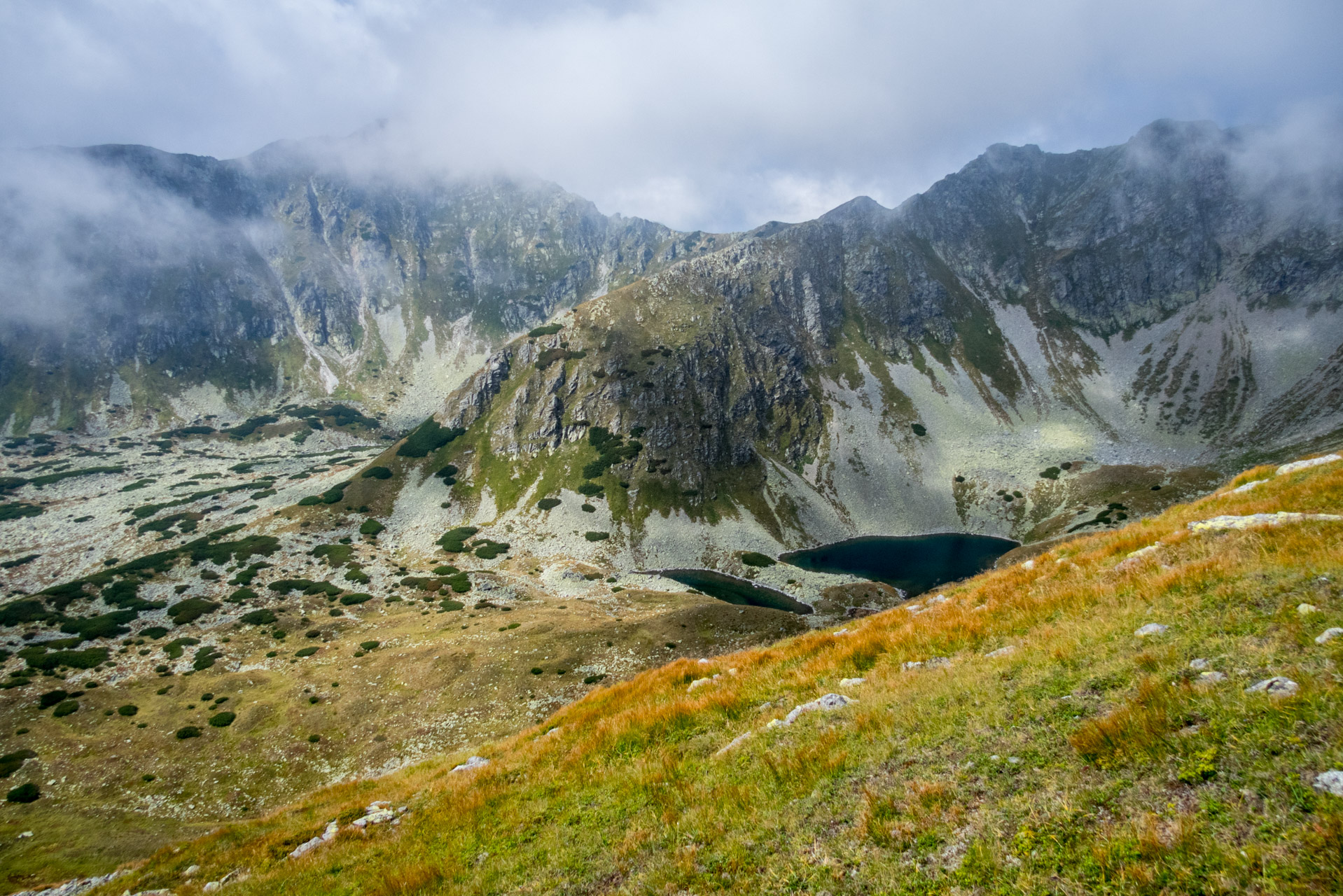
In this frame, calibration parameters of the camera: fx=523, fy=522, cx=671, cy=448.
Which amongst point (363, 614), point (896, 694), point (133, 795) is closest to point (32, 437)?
point (363, 614)

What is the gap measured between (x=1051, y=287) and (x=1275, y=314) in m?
51.1

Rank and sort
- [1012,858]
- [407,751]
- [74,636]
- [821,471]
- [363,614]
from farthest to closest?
[821,471] < [363,614] < [74,636] < [407,751] < [1012,858]

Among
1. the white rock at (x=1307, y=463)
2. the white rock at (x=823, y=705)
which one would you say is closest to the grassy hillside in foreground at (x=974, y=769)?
the white rock at (x=823, y=705)

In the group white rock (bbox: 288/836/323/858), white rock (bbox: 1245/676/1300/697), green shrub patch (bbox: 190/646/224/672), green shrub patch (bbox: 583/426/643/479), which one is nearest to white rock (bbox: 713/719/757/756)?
→ white rock (bbox: 1245/676/1300/697)

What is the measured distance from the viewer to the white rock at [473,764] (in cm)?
1496

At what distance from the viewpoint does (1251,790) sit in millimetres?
4578

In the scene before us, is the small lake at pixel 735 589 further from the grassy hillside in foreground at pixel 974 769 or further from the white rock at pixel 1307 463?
the grassy hillside in foreground at pixel 974 769

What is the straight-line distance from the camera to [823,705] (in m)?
10.2

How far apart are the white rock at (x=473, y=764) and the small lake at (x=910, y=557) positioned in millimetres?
75222

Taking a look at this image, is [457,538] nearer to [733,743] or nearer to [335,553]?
[335,553]

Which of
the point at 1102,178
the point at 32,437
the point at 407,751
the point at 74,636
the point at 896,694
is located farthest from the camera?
the point at 1102,178

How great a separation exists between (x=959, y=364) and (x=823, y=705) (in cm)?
16526

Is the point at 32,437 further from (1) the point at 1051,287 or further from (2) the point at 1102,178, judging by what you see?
(2) the point at 1102,178

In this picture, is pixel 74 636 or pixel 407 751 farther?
pixel 74 636
